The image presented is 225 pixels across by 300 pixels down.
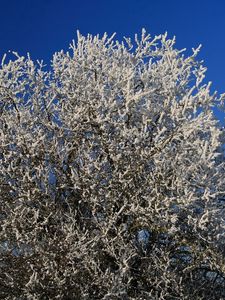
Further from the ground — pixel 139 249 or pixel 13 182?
pixel 13 182

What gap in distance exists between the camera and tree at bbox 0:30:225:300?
315 inches

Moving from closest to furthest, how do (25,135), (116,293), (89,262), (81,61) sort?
(116,293), (89,262), (25,135), (81,61)

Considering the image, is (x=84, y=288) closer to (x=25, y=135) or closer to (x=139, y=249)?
(x=139, y=249)

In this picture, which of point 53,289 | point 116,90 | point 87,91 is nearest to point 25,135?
point 87,91

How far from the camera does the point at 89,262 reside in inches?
311

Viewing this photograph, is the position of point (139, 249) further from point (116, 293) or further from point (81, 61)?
point (81, 61)

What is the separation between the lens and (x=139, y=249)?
9.10m

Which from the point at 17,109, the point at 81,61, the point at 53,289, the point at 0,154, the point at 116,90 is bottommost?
the point at 53,289

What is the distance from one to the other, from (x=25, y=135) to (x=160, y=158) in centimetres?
262

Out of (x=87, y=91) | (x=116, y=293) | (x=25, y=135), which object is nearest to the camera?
(x=116, y=293)

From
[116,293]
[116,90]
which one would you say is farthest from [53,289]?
[116,90]

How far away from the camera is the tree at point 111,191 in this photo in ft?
26.3

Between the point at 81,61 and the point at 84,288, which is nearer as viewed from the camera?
the point at 84,288

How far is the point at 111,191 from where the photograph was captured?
8.73 metres
